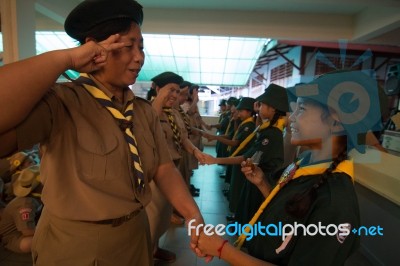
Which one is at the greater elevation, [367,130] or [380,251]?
[367,130]

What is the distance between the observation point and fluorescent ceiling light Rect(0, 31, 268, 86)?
5234 millimetres

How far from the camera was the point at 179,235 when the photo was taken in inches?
106

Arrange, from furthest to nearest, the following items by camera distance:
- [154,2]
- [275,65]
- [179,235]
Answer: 1. [275,65]
2. [154,2]
3. [179,235]

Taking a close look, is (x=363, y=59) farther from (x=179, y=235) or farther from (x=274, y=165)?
(x=179, y=235)

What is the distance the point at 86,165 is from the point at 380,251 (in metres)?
2.56

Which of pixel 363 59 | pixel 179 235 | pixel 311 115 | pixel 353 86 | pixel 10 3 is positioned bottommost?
pixel 179 235

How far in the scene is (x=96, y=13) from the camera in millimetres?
750

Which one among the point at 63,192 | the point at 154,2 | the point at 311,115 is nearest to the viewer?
the point at 63,192

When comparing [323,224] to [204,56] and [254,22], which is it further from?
[204,56]

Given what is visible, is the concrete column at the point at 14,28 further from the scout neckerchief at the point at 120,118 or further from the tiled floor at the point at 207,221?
the scout neckerchief at the point at 120,118

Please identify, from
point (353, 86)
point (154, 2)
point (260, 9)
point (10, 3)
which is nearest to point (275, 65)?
point (260, 9)

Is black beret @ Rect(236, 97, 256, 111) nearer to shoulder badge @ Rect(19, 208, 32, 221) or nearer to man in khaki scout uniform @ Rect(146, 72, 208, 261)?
man in khaki scout uniform @ Rect(146, 72, 208, 261)

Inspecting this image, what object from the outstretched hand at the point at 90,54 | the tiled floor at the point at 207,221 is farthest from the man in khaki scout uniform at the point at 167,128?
the outstretched hand at the point at 90,54

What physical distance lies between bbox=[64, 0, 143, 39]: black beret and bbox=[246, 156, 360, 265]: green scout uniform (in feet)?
2.89
